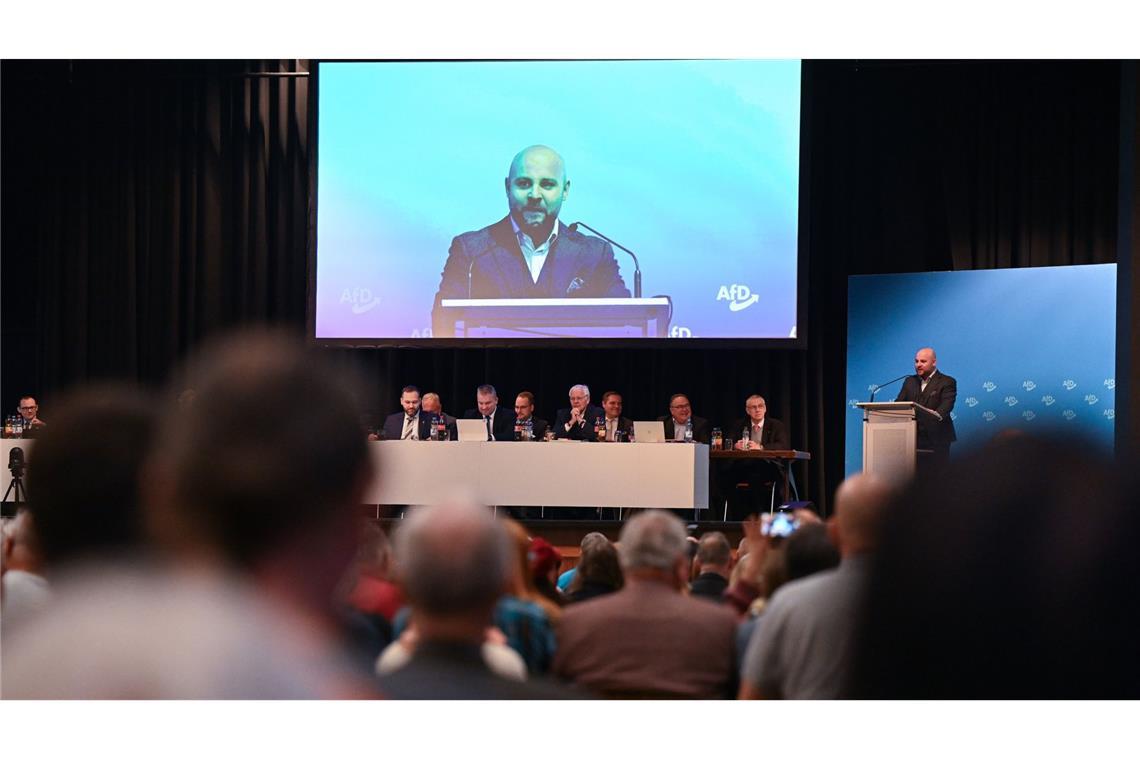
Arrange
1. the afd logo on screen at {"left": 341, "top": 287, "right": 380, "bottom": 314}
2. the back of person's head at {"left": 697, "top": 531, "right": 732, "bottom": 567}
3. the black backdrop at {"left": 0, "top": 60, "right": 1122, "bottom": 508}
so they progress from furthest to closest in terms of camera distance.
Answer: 1. the black backdrop at {"left": 0, "top": 60, "right": 1122, "bottom": 508}
2. the afd logo on screen at {"left": 341, "top": 287, "right": 380, "bottom": 314}
3. the back of person's head at {"left": 697, "top": 531, "right": 732, "bottom": 567}

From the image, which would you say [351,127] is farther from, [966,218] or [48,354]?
[966,218]

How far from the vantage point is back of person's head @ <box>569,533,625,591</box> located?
3176 millimetres

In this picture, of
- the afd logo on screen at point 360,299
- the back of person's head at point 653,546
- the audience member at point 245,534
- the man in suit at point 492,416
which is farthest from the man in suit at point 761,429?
the audience member at point 245,534

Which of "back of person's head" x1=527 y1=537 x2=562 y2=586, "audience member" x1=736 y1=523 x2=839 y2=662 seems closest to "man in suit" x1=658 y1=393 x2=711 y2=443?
"back of person's head" x1=527 y1=537 x2=562 y2=586

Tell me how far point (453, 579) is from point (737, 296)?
7.45m

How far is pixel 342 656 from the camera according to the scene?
1.28 metres

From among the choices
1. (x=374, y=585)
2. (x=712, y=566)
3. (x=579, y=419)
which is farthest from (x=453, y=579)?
(x=579, y=419)

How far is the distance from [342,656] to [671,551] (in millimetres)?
1137

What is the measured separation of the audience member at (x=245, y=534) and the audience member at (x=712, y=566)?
2.01 m

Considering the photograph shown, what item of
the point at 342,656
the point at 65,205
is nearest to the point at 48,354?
the point at 65,205

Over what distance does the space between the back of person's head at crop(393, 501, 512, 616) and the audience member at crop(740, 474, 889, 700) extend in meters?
0.57

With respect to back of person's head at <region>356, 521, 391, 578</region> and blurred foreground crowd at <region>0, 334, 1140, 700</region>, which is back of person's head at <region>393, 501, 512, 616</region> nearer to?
blurred foreground crowd at <region>0, 334, 1140, 700</region>

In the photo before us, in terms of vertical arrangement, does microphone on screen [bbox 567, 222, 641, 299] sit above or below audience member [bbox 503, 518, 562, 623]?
above
